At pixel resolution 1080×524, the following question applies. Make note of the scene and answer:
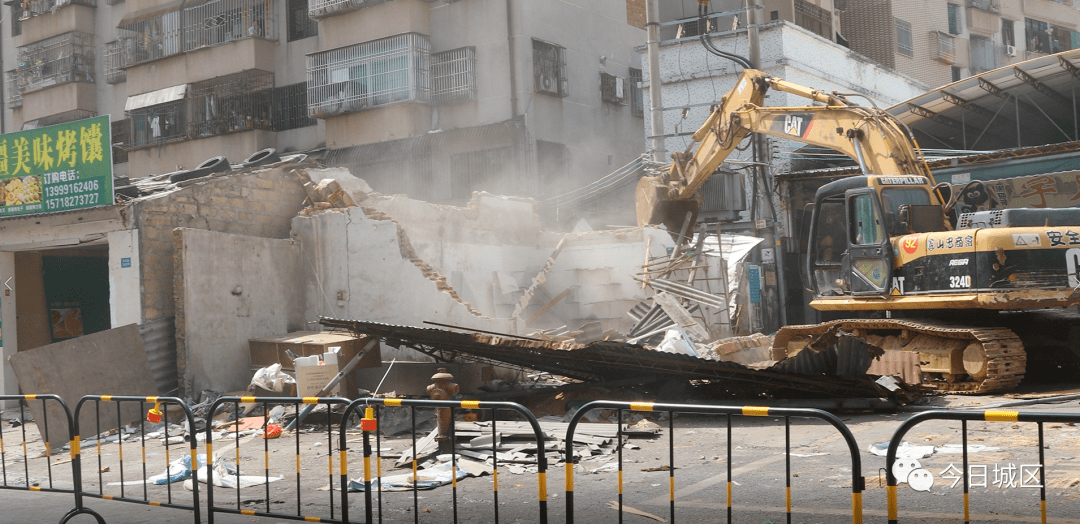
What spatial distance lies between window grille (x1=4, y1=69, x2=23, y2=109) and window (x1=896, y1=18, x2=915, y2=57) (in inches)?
1381

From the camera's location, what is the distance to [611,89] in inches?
1153

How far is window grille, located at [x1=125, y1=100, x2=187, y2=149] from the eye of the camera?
32750mm

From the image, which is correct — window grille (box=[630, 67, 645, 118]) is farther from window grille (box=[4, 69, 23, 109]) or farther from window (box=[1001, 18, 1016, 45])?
window grille (box=[4, 69, 23, 109])

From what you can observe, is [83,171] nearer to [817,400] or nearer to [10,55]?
[817,400]

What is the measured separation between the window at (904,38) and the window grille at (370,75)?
1714 cm

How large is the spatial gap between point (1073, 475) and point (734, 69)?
19.8 m

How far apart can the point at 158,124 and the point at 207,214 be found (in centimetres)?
2129

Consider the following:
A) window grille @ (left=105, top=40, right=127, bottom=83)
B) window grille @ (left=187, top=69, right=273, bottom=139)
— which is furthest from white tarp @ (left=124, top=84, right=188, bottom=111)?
window grille @ (left=105, top=40, right=127, bottom=83)

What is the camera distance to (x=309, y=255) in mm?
15281

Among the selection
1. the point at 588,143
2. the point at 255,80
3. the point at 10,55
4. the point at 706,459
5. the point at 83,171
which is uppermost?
the point at 10,55

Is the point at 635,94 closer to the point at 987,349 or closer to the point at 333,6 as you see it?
the point at 333,6

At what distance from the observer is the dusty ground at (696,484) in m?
6.21

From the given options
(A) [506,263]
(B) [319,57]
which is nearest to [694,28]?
(B) [319,57]

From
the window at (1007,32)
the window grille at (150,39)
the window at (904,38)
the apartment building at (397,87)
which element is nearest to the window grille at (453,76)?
the apartment building at (397,87)
